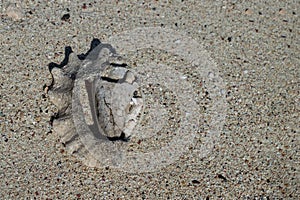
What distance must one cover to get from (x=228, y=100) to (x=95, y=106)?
1.35 m

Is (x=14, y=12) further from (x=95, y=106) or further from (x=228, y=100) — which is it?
(x=228, y=100)

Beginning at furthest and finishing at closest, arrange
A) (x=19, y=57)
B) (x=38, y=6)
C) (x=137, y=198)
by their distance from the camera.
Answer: (x=38, y=6) → (x=19, y=57) → (x=137, y=198)

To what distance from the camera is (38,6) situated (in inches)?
186

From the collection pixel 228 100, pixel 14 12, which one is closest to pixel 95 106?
pixel 228 100

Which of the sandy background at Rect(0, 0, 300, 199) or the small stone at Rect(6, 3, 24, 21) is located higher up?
the small stone at Rect(6, 3, 24, 21)

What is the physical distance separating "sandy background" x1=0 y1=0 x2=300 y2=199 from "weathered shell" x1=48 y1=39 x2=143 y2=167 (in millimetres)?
129

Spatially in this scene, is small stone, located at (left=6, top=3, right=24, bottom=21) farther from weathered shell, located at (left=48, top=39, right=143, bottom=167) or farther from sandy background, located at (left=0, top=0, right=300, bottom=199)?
weathered shell, located at (left=48, top=39, right=143, bottom=167)

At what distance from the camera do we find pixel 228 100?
13.7 feet

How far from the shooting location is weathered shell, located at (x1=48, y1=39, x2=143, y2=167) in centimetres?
362

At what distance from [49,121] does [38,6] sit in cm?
156

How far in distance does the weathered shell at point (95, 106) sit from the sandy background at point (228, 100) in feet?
0.42

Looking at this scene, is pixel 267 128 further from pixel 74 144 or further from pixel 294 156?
pixel 74 144

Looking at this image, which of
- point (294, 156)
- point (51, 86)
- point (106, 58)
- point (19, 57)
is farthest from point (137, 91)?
point (294, 156)

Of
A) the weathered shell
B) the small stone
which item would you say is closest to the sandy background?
the small stone
